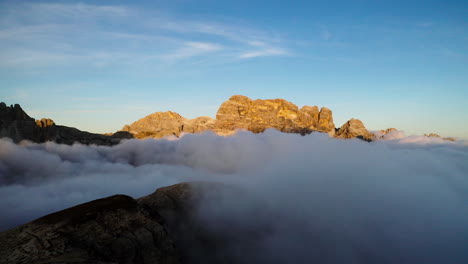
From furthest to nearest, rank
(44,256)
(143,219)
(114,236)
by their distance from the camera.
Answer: (143,219) < (114,236) < (44,256)

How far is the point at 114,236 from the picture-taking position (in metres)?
110

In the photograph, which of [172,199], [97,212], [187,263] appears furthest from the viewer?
[172,199]

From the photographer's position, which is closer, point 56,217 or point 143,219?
point 56,217

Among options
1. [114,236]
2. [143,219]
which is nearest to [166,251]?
[143,219]

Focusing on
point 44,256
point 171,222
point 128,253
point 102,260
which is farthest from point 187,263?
point 44,256

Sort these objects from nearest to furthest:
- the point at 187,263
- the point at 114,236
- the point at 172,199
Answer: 1. the point at 114,236
2. the point at 187,263
3. the point at 172,199

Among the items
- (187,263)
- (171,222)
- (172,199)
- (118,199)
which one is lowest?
(187,263)

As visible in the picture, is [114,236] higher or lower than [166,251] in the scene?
higher

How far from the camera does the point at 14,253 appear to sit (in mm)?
86875

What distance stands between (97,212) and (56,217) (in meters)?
14.5

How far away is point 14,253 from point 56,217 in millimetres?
24396

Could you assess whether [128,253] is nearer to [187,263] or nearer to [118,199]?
[118,199]

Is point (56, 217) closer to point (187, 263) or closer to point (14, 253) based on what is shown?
point (14, 253)

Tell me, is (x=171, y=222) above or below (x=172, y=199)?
below
